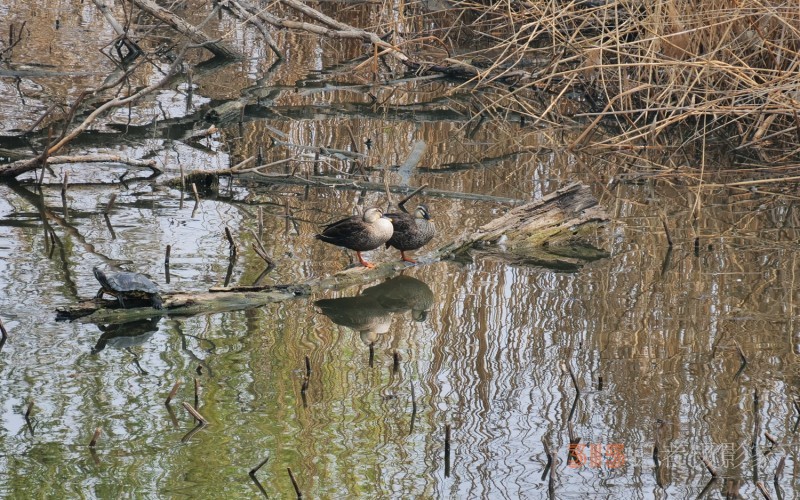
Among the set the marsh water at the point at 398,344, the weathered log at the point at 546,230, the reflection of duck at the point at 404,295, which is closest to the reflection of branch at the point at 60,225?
the marsh water at the point at 398,344

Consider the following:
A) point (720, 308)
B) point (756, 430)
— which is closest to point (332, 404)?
point (756, 430)

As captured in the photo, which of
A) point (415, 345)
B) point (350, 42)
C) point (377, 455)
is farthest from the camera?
point (350, 42)

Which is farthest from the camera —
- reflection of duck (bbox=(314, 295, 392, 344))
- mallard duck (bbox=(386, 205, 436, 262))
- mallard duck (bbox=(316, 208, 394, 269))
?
mallard duck (bbox=(386, 205, 436, 262))

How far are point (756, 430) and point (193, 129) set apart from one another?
700 cm

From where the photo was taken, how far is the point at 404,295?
666 centimetres

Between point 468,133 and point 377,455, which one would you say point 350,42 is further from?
point 377,455

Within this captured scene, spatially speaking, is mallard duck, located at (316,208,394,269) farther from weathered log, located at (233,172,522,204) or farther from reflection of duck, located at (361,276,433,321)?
weathered log, located at (233,172,522,204)

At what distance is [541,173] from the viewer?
955cm

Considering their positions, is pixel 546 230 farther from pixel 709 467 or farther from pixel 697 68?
pixel 709 467

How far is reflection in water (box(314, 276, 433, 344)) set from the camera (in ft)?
20.1

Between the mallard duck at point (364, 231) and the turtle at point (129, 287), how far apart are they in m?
1.38

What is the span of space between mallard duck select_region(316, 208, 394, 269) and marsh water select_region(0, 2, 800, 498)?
1.00 feet

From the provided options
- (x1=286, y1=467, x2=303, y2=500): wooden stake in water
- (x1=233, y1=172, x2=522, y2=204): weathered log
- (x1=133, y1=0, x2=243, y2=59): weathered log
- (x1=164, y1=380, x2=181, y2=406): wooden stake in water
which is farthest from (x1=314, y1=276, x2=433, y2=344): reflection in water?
(x1=133, y1=0, x2=243, y2=59): weathered log

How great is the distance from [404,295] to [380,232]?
42 cm
